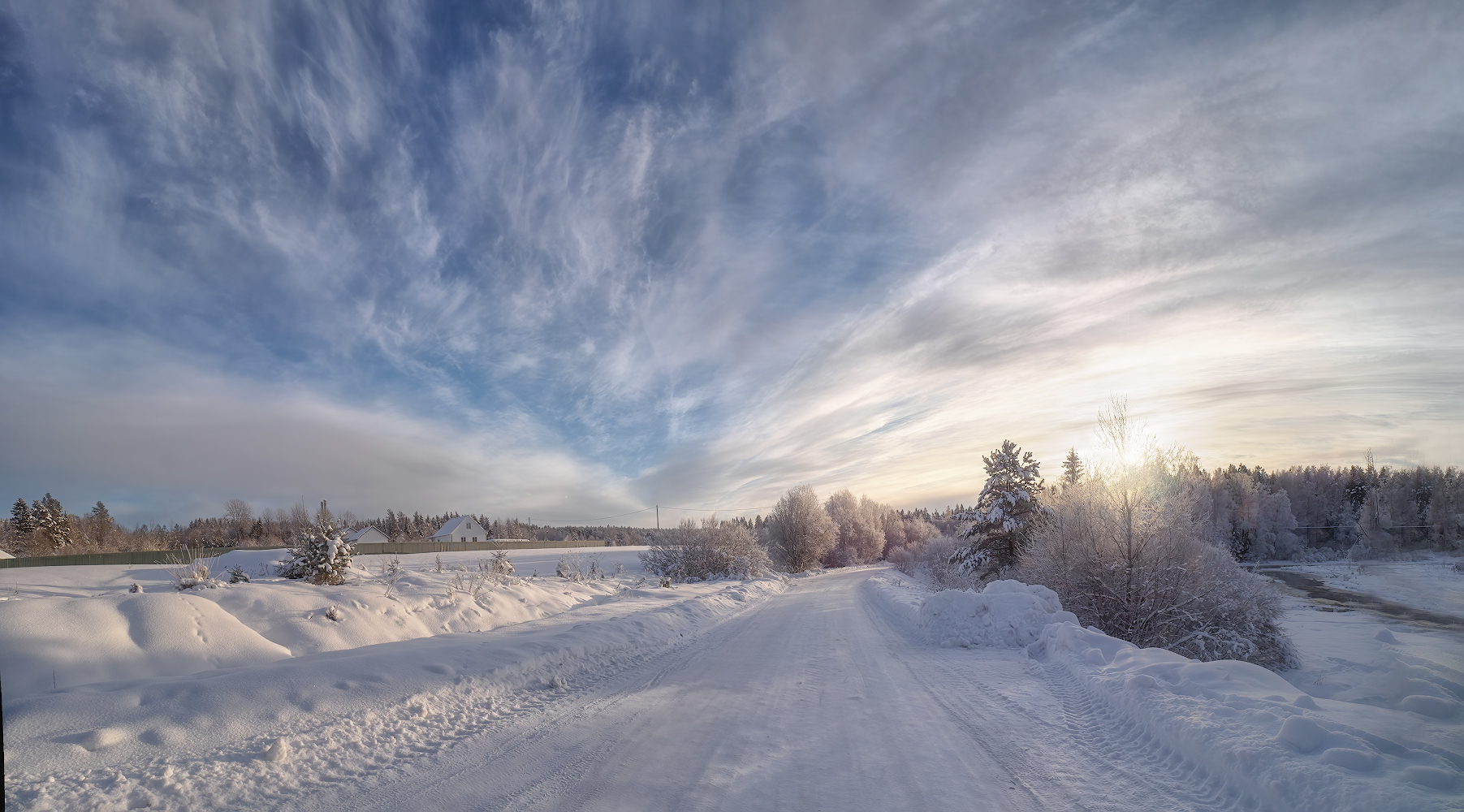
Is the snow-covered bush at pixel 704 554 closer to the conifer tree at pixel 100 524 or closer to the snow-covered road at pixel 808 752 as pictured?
the snow-covered road at pixel 808 752

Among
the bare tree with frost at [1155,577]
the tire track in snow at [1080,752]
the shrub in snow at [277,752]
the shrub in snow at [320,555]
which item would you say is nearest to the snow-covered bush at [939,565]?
the bare tree with frost at [1155,577]

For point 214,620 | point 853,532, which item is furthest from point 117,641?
point 853,532

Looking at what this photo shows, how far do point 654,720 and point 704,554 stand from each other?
2680cm

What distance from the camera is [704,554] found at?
32.5 meters

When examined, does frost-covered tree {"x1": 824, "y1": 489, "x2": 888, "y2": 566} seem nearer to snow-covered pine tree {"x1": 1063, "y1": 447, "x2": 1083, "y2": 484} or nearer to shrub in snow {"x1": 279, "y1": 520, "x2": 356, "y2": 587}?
snow-covered pine tree {"x1": 1063, "y1": 447, "x2": 1083, "y2": 484}

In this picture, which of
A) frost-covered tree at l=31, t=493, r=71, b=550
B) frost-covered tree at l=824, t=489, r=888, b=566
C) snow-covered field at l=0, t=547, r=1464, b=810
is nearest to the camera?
snow-covered field at l=0, t=547, r=1464, b=810

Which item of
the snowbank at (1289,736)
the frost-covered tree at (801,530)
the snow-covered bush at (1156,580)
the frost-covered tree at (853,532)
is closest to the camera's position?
the snowbank at (1289,736)

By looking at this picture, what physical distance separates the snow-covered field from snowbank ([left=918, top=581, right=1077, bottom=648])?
265 mm

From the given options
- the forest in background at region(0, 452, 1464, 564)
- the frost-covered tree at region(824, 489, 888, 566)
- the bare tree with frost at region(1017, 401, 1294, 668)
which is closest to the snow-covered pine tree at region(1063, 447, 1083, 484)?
the forest in background at region(0, 452, 1464, 564)

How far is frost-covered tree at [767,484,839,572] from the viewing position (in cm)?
5156

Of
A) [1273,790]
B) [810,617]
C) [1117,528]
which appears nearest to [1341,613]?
[1117,528]

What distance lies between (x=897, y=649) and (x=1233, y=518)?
78.9ft

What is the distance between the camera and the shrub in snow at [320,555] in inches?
565

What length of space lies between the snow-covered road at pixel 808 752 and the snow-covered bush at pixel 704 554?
24.0 meters
